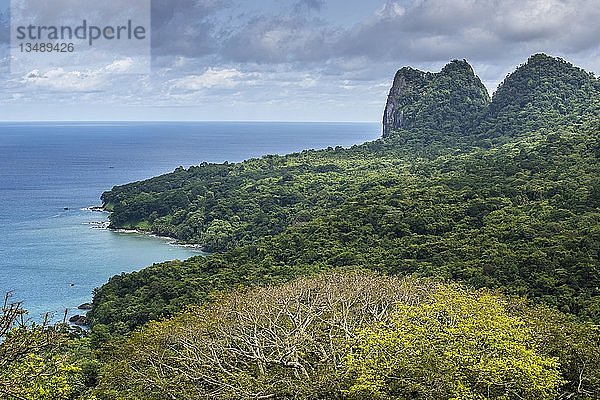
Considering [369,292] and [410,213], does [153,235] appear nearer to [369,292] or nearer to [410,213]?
[410,213]

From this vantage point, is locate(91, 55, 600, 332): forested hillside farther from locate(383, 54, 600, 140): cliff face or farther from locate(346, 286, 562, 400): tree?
locate(346, 286, 562, 400): tree

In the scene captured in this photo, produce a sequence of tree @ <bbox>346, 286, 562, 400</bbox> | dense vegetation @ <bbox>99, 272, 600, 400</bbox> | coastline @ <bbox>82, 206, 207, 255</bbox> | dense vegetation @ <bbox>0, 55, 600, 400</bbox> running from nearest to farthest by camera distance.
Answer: tree @ <bbox>346, 286, 562, 400</bbox>, dense vegetation @ <bbox>99, 272, 600, 400</bbox>, dense vegetation @ <bbox>0, 55, 600, 400</bbox>, coastline @ <bbox>82, 206, 207, 255</bbox>

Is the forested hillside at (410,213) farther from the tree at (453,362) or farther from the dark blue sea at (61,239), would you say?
the tree at (453,362)

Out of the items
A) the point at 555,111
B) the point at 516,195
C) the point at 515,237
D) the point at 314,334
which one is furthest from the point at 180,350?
the point at 555,111

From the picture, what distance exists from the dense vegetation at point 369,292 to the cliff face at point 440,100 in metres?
16.7

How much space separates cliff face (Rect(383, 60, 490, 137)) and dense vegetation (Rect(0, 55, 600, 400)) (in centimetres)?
1671

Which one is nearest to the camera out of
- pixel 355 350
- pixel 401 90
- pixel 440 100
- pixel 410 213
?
pixel 355 350

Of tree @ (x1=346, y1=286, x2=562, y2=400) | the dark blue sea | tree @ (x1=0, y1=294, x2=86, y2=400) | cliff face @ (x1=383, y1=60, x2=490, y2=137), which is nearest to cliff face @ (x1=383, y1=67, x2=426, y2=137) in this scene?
cliff face @ (x1=383, y1=60, x2=490, y2=137)

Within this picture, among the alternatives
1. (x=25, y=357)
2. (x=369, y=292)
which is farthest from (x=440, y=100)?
(x=25, y=357)

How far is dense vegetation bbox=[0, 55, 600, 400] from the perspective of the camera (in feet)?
41.6

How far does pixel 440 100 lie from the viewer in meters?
81.3

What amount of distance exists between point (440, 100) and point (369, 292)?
219 feet

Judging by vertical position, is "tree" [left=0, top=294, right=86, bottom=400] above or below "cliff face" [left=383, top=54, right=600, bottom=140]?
below

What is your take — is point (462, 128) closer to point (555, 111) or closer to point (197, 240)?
point (555, 111)
